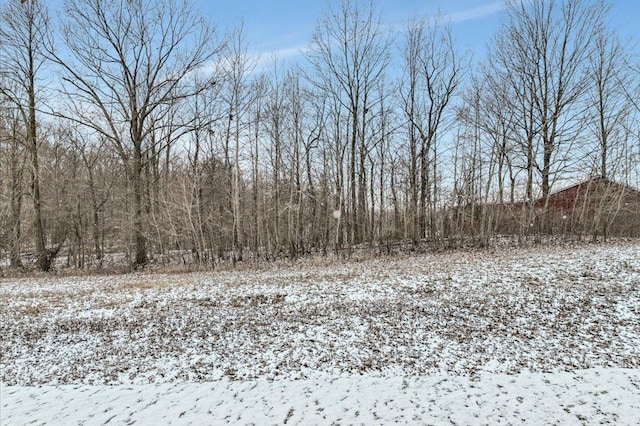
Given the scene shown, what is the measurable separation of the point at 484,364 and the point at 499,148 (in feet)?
43.1

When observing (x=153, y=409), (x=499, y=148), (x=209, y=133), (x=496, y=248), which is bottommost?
(x=153, y=409)

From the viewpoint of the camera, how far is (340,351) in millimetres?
5012

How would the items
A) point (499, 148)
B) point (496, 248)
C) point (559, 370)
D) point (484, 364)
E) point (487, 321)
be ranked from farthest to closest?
1. point (499, 148)
2. point (496, 248)
3. point (487, 321)
4. point (484, 364)
5. point (559, 370)

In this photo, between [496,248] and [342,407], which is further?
[496,248]

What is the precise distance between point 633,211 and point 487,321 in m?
14.6

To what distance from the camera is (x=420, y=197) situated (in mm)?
16500

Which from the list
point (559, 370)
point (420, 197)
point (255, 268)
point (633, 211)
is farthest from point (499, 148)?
point (559, 370)

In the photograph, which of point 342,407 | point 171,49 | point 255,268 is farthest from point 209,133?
point 342,407

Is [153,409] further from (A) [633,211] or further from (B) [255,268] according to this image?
(A) [633,211]

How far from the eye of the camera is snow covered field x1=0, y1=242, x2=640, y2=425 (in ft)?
12.0

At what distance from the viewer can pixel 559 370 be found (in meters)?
4.16

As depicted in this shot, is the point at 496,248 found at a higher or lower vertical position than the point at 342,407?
higher

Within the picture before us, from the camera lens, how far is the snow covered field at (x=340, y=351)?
143 inches

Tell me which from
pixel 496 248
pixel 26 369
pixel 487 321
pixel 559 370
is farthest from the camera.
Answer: pixel 496 248
